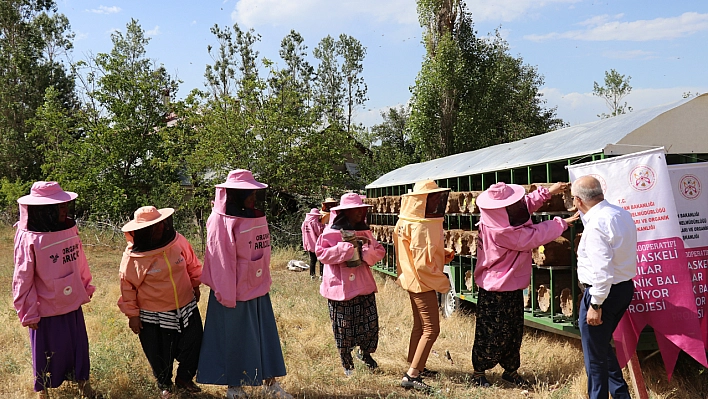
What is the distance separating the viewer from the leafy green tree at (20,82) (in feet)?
94.2

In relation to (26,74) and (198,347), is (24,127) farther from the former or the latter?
(198,347)

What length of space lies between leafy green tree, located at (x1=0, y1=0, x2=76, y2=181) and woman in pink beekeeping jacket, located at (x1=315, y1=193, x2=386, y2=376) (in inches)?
1088

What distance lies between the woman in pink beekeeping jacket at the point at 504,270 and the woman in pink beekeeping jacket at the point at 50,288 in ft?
12.6

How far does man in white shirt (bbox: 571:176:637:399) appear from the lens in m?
4.16

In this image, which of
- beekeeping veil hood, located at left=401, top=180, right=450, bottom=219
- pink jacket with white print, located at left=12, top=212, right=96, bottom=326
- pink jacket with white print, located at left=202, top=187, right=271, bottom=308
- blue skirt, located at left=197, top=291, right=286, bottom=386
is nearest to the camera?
pink jacket with white print, located at left=12, top=212, right=96, bottom=326

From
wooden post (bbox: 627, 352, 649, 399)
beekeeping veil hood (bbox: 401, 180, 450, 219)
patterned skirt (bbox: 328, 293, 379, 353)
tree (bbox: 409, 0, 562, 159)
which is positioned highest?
tree (bbox: 409, 0, 562, 159)

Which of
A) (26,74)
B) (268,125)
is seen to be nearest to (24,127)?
(26,74)

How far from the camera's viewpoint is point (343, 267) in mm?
5930

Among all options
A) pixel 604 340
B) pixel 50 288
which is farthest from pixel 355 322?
pixel 50 288

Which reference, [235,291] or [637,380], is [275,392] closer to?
[235,291]

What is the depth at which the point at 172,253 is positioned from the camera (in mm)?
5039

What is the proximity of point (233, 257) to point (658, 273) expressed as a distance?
144 inches

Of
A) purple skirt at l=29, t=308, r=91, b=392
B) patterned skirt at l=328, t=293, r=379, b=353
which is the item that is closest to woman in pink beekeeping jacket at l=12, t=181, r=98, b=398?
purple skirt at l=29, t=308, r=91, b=392

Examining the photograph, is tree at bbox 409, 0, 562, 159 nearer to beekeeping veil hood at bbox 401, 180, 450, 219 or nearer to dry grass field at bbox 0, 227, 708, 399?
dry grass field at bbox 0, 227, 708, 399
